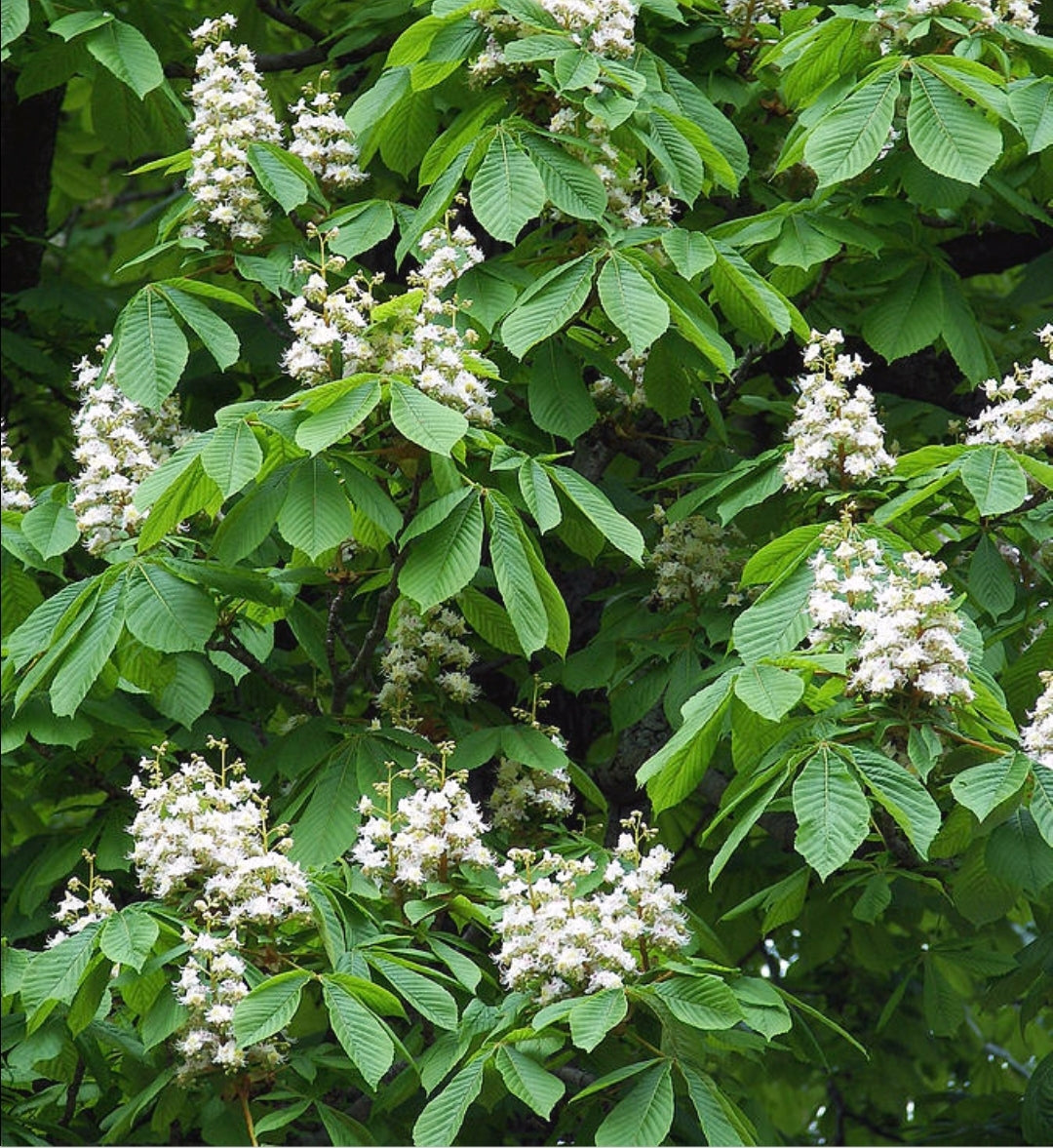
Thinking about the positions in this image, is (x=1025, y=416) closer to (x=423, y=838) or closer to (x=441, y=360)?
(x=441, y=360)

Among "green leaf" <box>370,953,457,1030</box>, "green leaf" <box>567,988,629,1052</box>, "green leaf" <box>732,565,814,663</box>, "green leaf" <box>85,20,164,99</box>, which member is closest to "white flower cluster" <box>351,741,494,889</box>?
"green leaf" <box>370,953,457,1030</box>

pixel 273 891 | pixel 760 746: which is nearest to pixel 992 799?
pixel 760 746

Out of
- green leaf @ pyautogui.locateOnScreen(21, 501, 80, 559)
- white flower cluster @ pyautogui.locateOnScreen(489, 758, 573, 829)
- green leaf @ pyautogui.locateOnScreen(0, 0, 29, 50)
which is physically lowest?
white flower cluster @ pyautogui.locateOnScreen(489, 758, 573, 829)

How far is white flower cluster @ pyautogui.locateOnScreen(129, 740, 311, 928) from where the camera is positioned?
10.4 ft

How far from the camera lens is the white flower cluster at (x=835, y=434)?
3396 mm

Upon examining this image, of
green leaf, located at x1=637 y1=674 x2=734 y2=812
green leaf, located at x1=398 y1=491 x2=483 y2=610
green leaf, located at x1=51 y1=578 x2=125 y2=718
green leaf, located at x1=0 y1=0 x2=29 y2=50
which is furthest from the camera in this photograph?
green leaf, located at x1=0 y1=0 x2=29 y2=50

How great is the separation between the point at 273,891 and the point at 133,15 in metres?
2.55

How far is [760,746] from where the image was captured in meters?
3.01

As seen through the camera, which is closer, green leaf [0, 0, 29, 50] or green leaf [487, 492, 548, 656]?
green leaf [487, 492, 548, 656]

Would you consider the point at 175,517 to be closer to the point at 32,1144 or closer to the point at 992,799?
the point at 32,1144

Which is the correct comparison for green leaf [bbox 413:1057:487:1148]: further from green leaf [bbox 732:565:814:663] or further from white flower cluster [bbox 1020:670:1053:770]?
white flower cluster [bbox 1020:670:1053:770]

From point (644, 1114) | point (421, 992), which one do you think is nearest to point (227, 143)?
point (421, 992)

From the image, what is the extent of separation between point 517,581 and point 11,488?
1461 mm

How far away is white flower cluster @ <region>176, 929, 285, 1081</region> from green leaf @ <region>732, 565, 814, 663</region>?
3.25 ft
